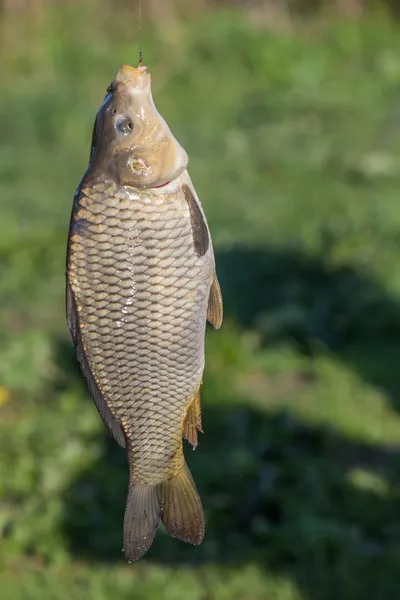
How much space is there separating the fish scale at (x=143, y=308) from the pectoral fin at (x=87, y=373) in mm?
13

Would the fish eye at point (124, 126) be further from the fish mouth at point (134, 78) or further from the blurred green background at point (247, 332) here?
the blurred green background at point (247, 332)

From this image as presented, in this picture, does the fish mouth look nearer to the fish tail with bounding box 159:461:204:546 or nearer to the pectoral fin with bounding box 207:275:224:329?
the pectoral fin with bounding box 207:275:224:329

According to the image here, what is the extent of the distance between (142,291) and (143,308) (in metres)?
0.03

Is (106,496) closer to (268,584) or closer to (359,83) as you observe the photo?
(268,584)

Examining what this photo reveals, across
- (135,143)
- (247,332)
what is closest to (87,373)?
(135,143)

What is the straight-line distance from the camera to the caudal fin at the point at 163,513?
2219 mm

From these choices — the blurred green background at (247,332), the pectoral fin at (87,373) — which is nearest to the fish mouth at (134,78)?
the pectoral fin at (87,373)

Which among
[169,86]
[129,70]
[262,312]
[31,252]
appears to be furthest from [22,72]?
[129,70]

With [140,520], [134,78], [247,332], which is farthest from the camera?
[247,332]

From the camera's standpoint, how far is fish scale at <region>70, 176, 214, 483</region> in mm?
2168

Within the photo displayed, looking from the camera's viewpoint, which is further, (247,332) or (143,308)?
(247,332)

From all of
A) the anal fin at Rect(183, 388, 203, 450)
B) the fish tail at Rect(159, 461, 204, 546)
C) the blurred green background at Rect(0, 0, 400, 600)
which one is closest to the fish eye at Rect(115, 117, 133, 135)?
the anal fin at Rect(183, 388, 203, 450)

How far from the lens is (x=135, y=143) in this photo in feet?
7.17

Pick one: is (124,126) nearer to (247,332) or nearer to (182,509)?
(182,509)
